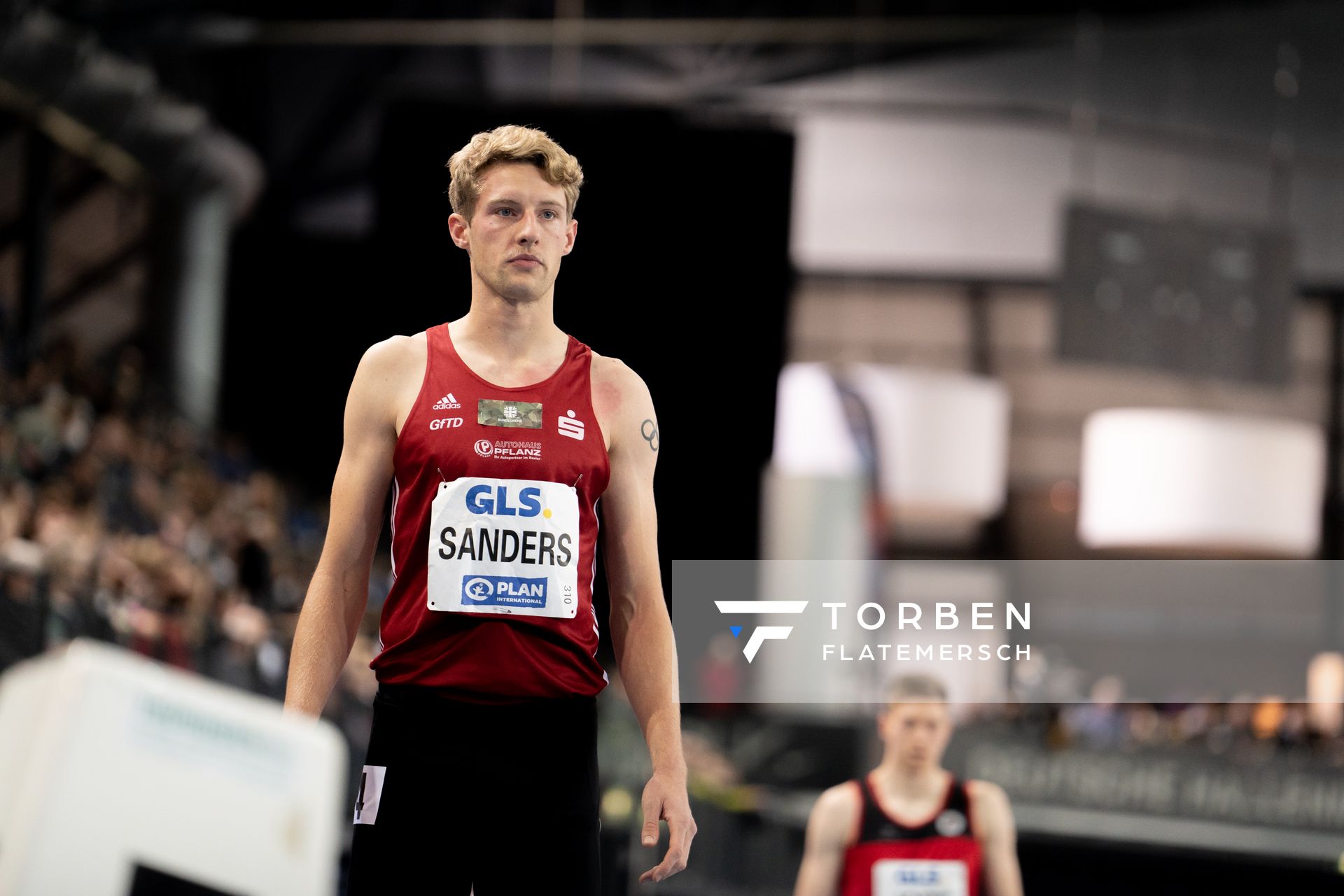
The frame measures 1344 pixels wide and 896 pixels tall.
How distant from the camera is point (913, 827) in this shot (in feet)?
16.3

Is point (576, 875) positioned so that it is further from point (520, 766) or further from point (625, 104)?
point (625, 104)

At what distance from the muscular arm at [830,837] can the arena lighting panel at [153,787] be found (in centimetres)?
411

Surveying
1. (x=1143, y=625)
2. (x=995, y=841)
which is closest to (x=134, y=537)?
(x=995, y=841)

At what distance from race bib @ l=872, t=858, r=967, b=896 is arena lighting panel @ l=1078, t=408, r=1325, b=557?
530 cm

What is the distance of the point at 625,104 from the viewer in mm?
7500

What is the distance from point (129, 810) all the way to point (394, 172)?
548 cm

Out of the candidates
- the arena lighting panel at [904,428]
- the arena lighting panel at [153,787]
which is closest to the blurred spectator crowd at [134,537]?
the arena lighting panel at [904,428]

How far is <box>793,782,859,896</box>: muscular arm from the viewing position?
5070mm

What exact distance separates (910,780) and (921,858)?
0.25 meters

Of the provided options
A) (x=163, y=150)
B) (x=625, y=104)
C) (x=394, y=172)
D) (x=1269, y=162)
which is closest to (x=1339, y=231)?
(x=1269, y=162)

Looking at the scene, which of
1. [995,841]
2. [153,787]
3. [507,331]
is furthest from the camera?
[995,841]

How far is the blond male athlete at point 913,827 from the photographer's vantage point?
4.96 meters

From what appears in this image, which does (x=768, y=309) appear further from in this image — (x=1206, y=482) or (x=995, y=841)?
(x=1206, y=482)

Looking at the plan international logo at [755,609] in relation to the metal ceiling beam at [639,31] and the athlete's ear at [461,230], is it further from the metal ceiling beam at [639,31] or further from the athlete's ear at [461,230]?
the metal ceiling beam at [639,31]
